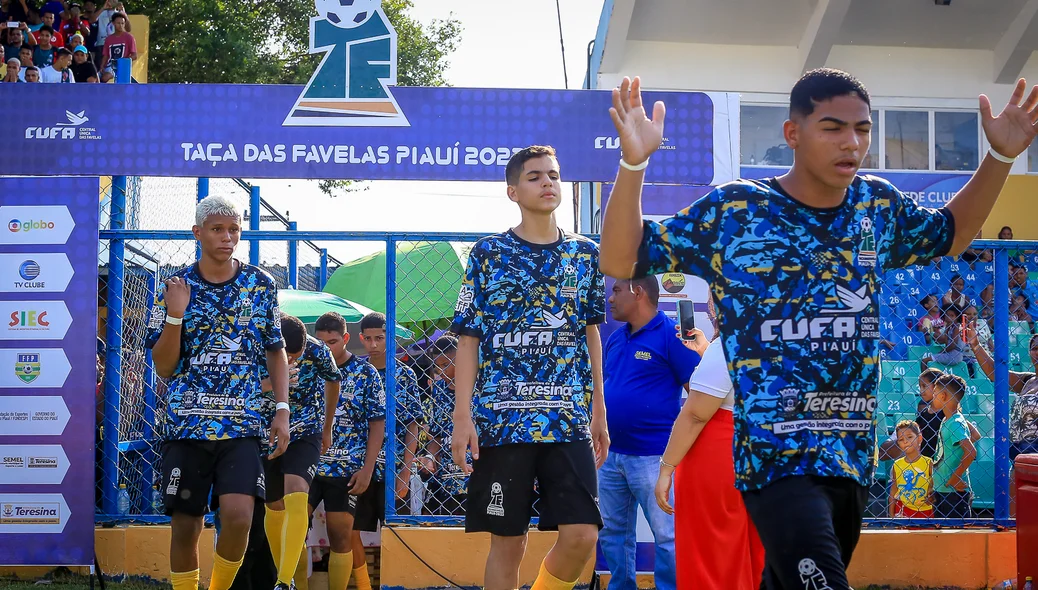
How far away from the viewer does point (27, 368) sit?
670 cm

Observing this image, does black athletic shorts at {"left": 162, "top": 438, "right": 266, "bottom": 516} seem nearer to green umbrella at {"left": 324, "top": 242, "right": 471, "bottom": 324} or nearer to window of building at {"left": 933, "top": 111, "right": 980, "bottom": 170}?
green umbrella at {"left": 324, "top": 242, "right": 471, "bottom": 324}

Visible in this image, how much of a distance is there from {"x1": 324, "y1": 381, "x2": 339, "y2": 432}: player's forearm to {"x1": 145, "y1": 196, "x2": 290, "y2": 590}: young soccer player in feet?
3.34

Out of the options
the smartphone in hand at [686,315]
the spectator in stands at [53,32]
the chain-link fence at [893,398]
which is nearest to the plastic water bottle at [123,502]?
the chain-link fence at [893,398]

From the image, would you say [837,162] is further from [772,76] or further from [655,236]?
[772,76]

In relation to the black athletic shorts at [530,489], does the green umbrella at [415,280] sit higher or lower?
higher

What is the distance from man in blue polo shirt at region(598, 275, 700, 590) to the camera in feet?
18.9

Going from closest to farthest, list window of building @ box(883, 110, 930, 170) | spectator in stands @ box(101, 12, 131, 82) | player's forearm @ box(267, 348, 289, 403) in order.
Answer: player's forearm @ box(267, 348, 289, 403) → spectator in stands @ box(101, 12, 131, 82) → window of building @ box(883, 110, 930, 170)

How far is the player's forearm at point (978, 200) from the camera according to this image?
3.00 meters

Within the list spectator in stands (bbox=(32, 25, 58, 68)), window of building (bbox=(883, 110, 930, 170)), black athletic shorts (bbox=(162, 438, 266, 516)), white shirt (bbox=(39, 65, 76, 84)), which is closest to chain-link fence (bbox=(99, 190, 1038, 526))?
black athletic shorts (bbox=(162, 438, 266, 516))

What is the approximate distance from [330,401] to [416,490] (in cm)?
134

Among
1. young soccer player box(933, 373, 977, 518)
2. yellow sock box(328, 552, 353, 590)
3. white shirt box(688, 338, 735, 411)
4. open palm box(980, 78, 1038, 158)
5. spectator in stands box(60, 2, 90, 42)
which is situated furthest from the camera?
spectator in stands box(60, 2, 90, 42)

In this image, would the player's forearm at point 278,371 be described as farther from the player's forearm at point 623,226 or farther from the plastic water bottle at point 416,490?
the player's forearm at point 623,226

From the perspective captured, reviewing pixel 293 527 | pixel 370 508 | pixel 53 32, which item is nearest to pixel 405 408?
pixel 370 508

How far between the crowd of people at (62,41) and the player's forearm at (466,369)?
10.3 m
